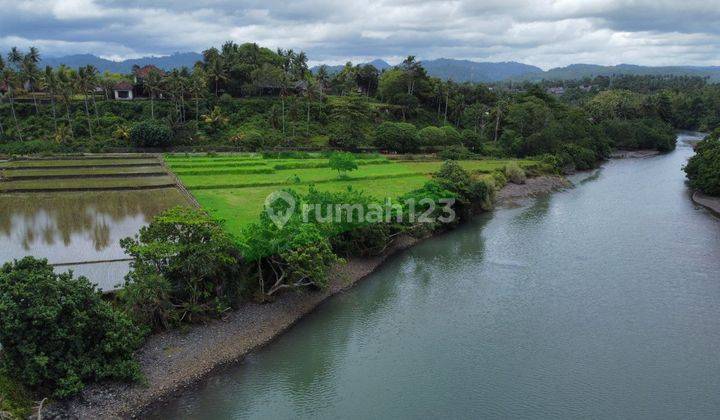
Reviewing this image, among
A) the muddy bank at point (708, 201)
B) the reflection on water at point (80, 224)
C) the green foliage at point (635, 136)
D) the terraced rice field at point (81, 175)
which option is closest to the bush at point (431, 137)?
the muddy bank at point (708, 201)

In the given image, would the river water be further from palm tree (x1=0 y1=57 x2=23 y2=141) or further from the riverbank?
palm tree (x1=0 y1=57 x2=23 y2=141)

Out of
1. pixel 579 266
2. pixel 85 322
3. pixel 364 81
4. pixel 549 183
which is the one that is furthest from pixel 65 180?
pixel 364 81

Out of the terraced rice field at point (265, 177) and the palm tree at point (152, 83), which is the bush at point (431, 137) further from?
the palm tree at point (152, 83)

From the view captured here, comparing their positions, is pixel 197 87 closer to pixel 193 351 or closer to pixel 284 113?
pixel 284 113

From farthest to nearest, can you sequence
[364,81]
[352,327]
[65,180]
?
[364,81], [65,180], [352,327]

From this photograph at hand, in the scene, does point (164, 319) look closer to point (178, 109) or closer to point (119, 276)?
point (119, 276)

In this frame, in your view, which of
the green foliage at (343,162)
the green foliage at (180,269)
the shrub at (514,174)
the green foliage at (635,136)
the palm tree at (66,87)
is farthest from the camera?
the green foliage at (635,136)
